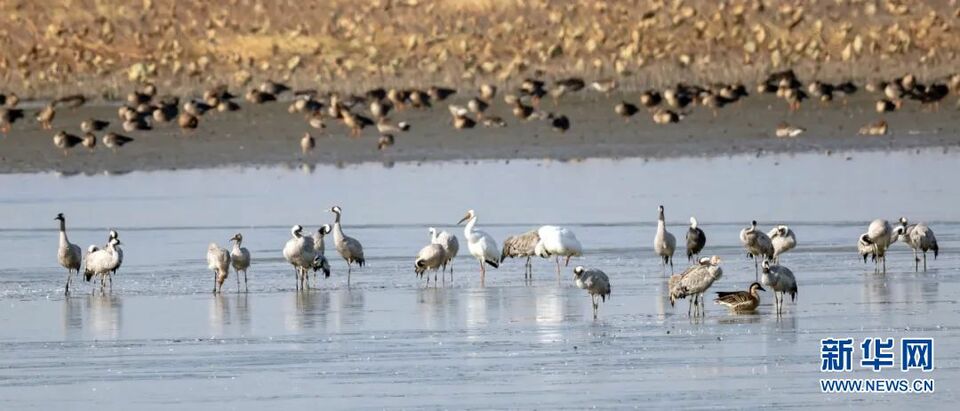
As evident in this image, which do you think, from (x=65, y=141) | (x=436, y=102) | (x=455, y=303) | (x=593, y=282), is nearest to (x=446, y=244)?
(x=455, y=303)

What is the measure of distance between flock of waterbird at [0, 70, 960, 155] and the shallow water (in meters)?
4.36

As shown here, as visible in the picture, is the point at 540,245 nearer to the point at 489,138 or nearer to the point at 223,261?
the point at 223,261

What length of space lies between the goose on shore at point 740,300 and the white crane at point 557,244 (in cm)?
317

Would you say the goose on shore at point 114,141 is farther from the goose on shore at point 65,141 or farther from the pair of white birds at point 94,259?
the pair of white birds at point 94,259

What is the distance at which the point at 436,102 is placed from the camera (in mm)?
36625

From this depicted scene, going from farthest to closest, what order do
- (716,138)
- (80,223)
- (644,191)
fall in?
(716,138) → (644,191) → (80,223)

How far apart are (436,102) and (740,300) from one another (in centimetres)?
2197

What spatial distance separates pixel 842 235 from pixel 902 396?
9.49 metres

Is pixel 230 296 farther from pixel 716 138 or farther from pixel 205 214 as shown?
pixel 716 138

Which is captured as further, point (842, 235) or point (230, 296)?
point (842, 235)

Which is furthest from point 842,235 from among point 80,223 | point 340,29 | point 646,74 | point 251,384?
point 340,29

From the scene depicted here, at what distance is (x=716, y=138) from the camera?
105 feet

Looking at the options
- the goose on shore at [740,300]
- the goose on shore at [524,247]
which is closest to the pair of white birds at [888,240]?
the goose on shore at [524,247]

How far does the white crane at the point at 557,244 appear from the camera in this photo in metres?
18.1
